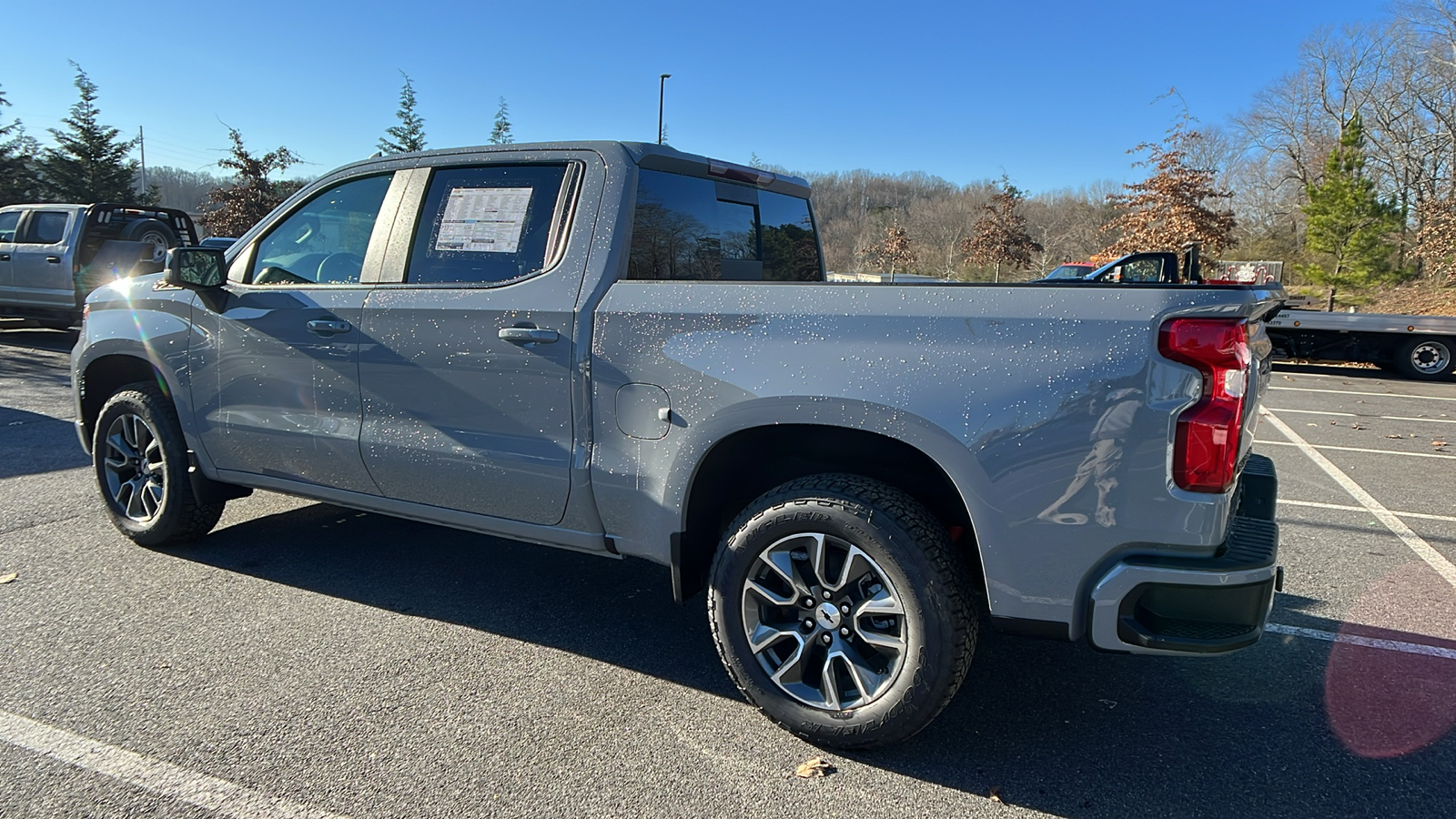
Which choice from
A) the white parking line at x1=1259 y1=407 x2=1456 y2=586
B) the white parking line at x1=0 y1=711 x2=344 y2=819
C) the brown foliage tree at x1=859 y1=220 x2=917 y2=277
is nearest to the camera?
the white parking line at x1=0 y1=711 x2=344 y2=819

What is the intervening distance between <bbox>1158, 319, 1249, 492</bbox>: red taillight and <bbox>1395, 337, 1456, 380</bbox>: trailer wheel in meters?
15.2

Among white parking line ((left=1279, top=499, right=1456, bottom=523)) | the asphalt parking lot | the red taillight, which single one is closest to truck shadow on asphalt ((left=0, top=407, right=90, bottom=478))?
the asphalt parking lot

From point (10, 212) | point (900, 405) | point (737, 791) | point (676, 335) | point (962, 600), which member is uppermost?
point (10, 212)

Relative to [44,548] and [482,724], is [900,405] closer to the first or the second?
[482,724]

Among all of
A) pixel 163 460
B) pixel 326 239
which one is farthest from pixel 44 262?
pixel 326 239

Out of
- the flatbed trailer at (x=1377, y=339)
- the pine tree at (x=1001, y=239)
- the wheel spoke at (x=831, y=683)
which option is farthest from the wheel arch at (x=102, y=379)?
the pine tree at (x=1001, y=239)

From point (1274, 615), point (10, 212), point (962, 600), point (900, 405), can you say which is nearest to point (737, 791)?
point (962, 600)

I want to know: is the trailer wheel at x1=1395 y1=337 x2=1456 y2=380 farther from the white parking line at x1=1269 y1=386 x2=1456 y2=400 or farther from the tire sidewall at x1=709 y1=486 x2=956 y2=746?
the tire sidewall at x1=709 y1=486 x2=956 y2=746

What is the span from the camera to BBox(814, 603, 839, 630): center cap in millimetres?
2666

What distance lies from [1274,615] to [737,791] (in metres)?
2.83

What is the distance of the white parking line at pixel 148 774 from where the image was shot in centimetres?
234

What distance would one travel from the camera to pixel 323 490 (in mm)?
3781

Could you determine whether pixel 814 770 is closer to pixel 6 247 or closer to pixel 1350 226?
pixel 6 247

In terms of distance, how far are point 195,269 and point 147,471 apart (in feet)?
4.01
